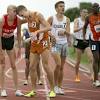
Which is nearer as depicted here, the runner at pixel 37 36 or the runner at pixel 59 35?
the runner at pixel 37 36

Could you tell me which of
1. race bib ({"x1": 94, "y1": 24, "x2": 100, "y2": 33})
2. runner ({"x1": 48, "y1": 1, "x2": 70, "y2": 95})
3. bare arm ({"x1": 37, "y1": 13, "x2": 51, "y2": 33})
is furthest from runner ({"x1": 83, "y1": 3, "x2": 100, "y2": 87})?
bare arm ({"x1": 37, "y1": 13, "x2": 51, "y2": 33})

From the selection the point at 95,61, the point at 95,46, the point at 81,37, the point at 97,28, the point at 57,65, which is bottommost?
the point at 95,61

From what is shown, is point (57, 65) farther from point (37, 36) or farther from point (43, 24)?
point (43, 24)

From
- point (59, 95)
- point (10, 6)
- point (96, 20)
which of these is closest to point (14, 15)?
point (10, 6)

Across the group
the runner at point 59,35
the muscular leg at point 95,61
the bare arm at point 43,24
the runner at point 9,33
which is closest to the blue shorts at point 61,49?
the runner at point 59,35

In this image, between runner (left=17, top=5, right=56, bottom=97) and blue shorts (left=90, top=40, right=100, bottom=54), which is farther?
blue shorts (left=90, top=40, right=100, bottom=54)

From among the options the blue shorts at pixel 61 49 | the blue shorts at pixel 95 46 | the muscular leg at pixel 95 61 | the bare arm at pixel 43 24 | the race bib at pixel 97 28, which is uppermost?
the bare arm at pixel 43 24

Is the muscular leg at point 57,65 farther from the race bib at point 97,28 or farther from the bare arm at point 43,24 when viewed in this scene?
the race bib at point 97,28

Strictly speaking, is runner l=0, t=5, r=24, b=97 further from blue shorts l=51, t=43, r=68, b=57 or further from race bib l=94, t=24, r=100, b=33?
race bib l=94, t=24, r=100, b=33

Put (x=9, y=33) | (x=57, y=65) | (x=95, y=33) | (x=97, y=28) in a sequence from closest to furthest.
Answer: (x=9, y=33) → (x=57, y=65) → (x=97, y=28) → (x=95, y=33)

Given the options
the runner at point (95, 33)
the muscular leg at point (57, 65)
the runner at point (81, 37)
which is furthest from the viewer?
the runner at point (81, 37)

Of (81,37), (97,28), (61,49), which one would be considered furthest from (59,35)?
(81,37)

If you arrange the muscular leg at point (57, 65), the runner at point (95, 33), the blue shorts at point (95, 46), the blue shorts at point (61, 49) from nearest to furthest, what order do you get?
the muscular leg at point (57, 65) < the blue shorts at point (61, 49) < the runner at point (95, 33) < the blue shorts at point (95, 46)

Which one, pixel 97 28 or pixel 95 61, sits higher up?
pixel 97 28
